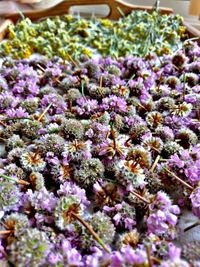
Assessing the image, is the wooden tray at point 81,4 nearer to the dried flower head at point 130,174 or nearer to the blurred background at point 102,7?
the blurred background at point 102,7

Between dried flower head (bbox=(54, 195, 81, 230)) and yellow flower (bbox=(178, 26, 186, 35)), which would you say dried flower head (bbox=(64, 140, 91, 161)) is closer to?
dried flower head (bbox=(54, 195, 81, 230))

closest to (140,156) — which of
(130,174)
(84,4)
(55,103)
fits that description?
(130,174)

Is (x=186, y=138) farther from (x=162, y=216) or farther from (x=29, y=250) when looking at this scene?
(x=29, y=250)

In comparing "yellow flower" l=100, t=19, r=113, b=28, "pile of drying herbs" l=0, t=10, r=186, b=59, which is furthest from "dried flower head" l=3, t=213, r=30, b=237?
"yellow flower" l=100, t=19, r=113, b=28

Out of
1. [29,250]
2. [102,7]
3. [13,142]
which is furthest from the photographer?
[102,7]

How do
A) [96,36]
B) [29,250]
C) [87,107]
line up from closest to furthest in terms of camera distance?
[29,250] → [87,107] → [96,36]

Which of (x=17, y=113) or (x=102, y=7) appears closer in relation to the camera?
(x=17, y=113)

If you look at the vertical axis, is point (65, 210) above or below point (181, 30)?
below
